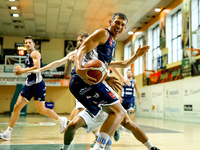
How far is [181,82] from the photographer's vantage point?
13.0 meters

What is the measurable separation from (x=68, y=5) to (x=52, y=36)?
7.46 m

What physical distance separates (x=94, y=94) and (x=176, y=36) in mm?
12882

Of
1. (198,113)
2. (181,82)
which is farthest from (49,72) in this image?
(198,113)

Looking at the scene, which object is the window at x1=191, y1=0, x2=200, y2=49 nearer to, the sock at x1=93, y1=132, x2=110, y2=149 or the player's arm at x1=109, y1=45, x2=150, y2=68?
the player's arm at x1=109, y1=45, x2=150, y2=68

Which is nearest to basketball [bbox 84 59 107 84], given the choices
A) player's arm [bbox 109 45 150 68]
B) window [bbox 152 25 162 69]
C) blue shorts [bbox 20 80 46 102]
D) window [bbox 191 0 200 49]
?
player's arm [bbox 109 45 150 68]

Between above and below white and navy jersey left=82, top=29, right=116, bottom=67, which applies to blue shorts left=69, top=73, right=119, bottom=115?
below

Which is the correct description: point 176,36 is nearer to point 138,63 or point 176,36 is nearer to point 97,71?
point 138,63

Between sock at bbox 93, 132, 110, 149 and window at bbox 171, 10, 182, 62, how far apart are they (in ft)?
40.6

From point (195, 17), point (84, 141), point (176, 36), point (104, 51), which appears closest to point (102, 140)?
point (104, 51)

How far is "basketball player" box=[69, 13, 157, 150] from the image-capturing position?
8.18 feet

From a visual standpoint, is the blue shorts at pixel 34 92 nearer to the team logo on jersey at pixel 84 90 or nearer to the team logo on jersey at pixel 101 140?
the team logo on jersey at pixel 84 90

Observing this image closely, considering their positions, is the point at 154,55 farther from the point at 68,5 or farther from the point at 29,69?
the point at 29,69

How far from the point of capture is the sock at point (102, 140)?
237 centimetres

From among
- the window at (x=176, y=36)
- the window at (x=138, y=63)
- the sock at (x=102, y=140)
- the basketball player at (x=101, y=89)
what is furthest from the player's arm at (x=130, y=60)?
the window at (x=138, y=63)
